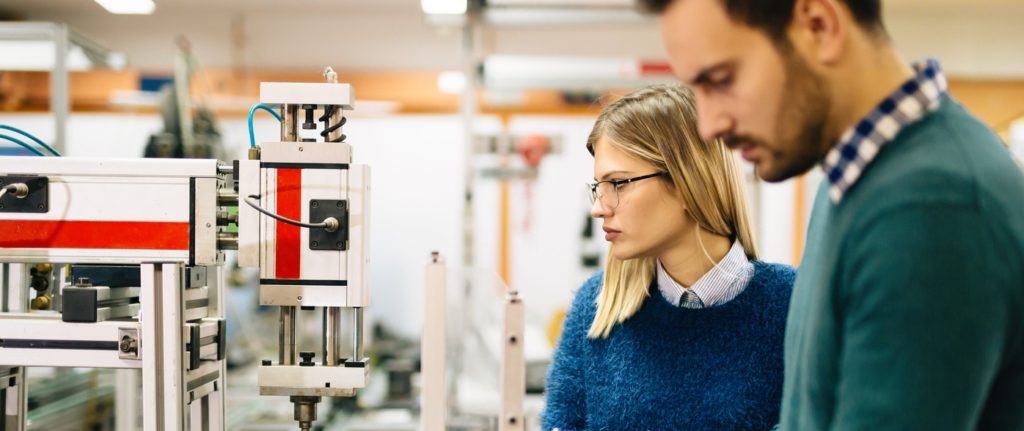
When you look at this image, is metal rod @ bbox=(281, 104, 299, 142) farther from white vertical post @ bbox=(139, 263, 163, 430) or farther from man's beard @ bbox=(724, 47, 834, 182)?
man's beard @ bbox=(724, 47, 834, 182)

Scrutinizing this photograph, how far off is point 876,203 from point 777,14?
0.18 metres

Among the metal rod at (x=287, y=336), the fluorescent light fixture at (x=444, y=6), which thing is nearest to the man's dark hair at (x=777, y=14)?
the metal rod at (x=287, y=336)

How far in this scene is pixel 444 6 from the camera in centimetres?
273

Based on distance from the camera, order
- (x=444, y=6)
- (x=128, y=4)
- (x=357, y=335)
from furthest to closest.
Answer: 1. (x=128, y=4)
2. (x=444, y=6)
3. (x=357, y=335)

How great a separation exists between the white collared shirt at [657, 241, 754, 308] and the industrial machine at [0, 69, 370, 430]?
0.52 metres

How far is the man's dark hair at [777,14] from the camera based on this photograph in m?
0.62

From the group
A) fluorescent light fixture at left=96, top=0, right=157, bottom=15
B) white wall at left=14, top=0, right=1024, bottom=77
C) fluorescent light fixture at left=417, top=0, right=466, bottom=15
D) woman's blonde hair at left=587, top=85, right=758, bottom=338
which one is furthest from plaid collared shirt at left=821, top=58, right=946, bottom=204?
white wall at left=14, top=0, right=1024, bottom=77

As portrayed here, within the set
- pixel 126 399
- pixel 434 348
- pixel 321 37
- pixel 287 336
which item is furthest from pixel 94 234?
pixel 321 37

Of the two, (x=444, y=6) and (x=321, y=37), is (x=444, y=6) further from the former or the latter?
(x=321, y=37)

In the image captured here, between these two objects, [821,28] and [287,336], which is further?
[287,336]

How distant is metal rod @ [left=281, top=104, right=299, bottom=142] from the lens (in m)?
1.16

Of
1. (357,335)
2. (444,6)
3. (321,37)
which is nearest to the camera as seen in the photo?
(357,335)

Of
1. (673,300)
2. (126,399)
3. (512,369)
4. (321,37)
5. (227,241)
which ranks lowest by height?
(126,399)

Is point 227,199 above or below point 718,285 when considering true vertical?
above
